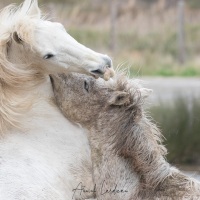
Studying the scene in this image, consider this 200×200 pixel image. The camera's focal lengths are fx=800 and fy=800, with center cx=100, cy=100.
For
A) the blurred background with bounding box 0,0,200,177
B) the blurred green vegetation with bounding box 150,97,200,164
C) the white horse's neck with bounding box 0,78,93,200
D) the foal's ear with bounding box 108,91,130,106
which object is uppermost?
the foal's ear with bounding box 108,91,130,106

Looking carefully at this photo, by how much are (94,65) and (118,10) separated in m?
22.3

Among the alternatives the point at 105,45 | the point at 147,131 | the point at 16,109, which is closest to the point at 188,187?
the point at 147,131

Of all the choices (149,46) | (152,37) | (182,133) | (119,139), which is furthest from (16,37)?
(152,37)

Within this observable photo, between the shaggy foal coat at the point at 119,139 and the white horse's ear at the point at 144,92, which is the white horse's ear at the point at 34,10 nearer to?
the shaggy foal coat at the point at 119,139

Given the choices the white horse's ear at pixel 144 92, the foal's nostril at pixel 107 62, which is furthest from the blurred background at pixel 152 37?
the foal's nostril at pixel 107 62

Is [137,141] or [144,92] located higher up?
[144,92]

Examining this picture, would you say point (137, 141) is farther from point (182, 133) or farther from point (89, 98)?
point (182, 133)

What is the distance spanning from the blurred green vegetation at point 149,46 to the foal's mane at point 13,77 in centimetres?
1537

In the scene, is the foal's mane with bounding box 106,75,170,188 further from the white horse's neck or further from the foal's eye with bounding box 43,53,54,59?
the foal's eye with bounding box 43,53,54,59

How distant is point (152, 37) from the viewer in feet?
75.3

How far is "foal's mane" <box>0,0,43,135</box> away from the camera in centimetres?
423

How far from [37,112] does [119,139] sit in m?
0.47

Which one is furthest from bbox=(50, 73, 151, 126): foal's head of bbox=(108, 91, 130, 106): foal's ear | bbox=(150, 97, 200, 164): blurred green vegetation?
bbox=(150, 97, 200, 164): blurred green vegetation

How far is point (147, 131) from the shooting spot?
4391mm
